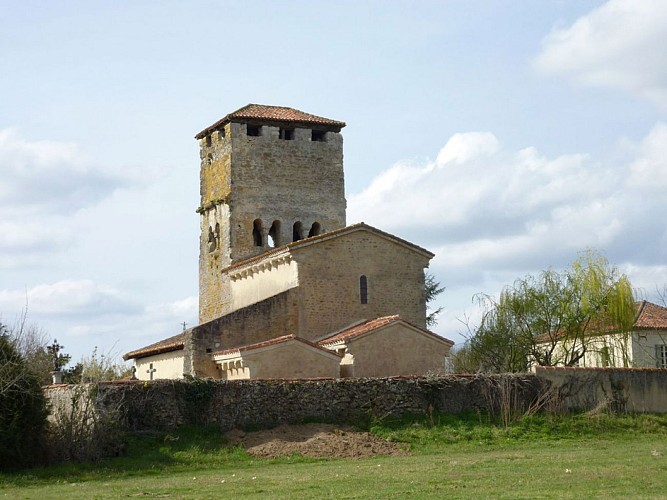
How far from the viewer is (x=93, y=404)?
28.3m

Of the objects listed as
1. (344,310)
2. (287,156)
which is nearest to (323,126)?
(287,156)

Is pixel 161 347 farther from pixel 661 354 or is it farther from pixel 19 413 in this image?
pixel 661 354

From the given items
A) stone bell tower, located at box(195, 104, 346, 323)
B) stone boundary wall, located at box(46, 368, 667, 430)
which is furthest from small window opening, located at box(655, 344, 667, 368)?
stone boundary wall, located at box(46, 368, 667, 430)

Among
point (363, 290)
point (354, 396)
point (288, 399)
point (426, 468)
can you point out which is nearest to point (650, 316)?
point (363, 290)

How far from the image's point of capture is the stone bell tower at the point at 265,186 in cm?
4784

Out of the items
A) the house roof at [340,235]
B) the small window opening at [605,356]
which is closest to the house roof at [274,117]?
the house roof at [340,235]

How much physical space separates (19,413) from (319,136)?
26.0 metres

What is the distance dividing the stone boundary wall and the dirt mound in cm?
60

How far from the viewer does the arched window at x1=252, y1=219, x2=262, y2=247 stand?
157ft

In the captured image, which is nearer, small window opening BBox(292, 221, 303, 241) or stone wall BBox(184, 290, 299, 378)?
stone wall BBox(184, 290, 299, 378)

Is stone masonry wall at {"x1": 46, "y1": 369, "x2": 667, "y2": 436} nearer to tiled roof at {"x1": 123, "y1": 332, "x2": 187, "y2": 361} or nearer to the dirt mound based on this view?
the dirt mound

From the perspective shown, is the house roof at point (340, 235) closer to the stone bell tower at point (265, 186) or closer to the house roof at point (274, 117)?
the stone bell tower at point (265, 186)

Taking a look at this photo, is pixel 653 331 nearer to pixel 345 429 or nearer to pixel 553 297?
pixel 553 297

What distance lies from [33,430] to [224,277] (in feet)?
70.0
